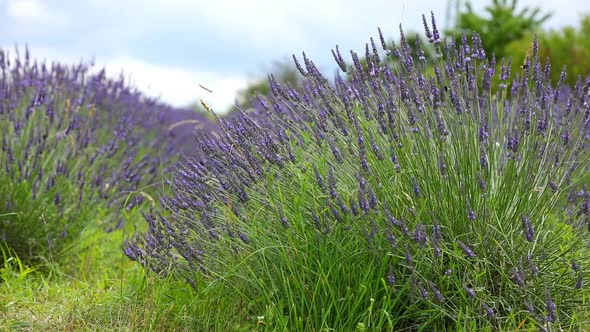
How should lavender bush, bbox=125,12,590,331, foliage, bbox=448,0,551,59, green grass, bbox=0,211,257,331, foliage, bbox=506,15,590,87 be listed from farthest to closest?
foliage, bbox=448,0,551,59 < foliage, bbox=506,15,590,87 < green grass, bbox=0,211,257,331 < lavender bush, bbox=125,12,590,331

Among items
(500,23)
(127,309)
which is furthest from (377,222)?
(500,23)

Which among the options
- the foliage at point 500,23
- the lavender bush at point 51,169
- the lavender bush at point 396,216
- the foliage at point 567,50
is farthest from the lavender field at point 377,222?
the foliage at point 500,23

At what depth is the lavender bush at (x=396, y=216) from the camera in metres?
3.00

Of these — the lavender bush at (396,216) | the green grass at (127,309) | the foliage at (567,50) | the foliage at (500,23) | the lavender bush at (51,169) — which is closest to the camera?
the lavender bush at (396,216)

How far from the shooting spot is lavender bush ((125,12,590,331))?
3.00 metres

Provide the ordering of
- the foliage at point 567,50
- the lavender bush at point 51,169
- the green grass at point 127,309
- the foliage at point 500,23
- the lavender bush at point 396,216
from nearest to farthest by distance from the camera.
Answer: the lavender bush at point 396,216 < the green grass at point 127,309 < the lavender bush at point 51,169 < the foliage at point 567,50 < the foliage at point 500,23

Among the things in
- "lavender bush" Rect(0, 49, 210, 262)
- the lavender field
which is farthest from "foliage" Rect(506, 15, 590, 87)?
the lavender field

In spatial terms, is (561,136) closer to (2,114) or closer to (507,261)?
(507,261)

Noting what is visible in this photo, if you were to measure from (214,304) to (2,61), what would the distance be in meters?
3.61

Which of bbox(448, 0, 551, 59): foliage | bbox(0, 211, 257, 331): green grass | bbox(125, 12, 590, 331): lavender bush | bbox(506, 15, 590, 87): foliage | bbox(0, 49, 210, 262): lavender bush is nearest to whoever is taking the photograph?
bbox(125, 12, 590, 331): lavender bush

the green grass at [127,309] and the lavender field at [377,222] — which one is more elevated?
the lavender field at [377,222]

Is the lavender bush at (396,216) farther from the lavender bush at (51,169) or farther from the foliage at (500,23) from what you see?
the foliage at (500,23)

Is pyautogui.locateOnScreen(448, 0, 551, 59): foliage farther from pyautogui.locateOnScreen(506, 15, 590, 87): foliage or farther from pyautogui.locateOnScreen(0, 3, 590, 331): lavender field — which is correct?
pyautogui.locateOnScreen(0, 3, 590, 331): lavender field

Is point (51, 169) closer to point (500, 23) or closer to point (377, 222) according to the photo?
point (377, 222)
